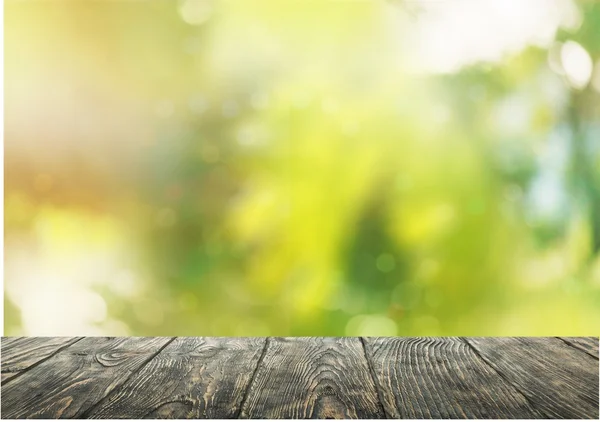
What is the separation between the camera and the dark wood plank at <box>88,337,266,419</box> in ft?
3.52

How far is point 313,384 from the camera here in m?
1.21

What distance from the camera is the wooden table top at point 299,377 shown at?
108 cm

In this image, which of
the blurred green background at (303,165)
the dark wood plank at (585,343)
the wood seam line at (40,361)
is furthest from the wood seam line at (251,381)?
the dark wood plank at (585,343)

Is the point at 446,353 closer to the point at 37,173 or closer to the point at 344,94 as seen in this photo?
the point at 344,94

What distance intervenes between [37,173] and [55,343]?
Answer: 1.43ft

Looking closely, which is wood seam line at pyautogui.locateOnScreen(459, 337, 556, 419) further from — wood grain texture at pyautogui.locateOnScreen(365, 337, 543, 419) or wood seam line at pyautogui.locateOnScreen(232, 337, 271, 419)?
wood seam line at pyautogui.locateOnScreen(232, 337, 271, 419)

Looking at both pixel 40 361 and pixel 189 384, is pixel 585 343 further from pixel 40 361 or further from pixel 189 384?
pixel 40 361

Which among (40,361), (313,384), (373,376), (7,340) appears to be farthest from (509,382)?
(7,340)

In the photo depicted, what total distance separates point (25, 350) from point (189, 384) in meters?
0.51

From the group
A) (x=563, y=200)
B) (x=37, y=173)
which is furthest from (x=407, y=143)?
(x=37, y=173)

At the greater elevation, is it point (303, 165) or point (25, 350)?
point (303, 165)

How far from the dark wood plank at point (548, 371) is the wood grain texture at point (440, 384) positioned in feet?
0.11

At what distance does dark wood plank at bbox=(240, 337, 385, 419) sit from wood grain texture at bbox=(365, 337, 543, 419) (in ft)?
0.12

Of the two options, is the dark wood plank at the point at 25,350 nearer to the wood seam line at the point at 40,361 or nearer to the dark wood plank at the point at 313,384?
the wood seam line at the point at 40,361
